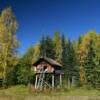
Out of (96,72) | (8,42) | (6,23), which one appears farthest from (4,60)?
(96,72)

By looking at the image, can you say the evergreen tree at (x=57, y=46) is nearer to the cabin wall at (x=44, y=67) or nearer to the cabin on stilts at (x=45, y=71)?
the cabin on stilts at (x=45, y=71)

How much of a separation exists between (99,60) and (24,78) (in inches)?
674

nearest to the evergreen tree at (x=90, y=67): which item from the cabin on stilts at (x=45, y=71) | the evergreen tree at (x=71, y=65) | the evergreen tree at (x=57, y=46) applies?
the evergreen tree at (x=71, y=65)

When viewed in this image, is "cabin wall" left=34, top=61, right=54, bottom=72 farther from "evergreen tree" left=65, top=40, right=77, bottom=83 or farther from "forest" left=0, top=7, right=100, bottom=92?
"evergreen tree" left=65, top=40, right=77, bottom=83

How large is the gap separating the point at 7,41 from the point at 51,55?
21.8 metres

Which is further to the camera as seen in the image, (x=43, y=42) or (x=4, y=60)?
(x=43, y=42)

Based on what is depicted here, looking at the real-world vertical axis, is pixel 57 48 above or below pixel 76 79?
above

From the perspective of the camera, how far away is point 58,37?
2781 inches

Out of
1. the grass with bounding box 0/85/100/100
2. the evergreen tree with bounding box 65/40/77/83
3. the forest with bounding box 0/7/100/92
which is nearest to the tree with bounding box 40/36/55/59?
the forest with bounding box 0/7/100/92

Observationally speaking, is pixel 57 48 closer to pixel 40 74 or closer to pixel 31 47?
pixel 31 47

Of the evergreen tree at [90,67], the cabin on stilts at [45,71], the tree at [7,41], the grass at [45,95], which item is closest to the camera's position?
the grass at [45,95]

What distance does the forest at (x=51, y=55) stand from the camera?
4850 cm

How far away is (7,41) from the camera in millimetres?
48500

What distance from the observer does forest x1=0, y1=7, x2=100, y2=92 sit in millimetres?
48500
